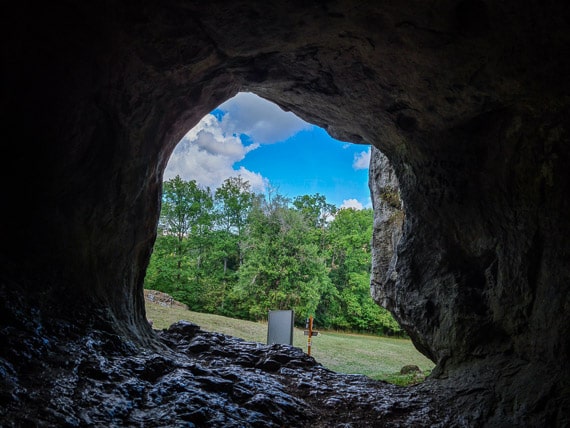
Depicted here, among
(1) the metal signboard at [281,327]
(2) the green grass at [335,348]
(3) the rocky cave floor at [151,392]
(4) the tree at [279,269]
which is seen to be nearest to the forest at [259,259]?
(4) the tree at [279,269]

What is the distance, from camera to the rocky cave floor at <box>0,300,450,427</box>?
10.8 feet

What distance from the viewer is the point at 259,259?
27953mm

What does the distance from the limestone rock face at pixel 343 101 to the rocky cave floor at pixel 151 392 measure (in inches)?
2.2

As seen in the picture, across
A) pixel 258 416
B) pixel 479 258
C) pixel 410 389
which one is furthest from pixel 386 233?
pixel 258 416

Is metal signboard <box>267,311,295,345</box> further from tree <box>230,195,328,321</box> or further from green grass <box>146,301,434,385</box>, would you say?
tree <box>230,195,328,321</box>

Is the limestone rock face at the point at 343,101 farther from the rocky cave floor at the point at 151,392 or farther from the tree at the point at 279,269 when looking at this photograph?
the tree at the point at 279,269

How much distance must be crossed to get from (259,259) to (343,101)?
70.4 ft

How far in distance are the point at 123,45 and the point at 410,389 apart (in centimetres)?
745

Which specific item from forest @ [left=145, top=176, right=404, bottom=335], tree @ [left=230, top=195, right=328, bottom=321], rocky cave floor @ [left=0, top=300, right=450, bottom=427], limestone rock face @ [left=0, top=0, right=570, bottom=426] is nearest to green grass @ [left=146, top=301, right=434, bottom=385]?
tree @ [left=230, top=195, right=328, bottom=321]

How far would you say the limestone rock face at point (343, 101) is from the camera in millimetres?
4430

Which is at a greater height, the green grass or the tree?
the tree

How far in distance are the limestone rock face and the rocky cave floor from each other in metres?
0.05

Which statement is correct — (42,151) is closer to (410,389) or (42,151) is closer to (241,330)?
(410,389)

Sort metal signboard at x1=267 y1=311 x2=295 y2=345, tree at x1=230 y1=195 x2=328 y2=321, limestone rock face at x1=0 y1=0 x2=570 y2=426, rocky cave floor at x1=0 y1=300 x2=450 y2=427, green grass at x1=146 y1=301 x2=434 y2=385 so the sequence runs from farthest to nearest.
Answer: tree at x1=230 y1=195 x2=328 y2=321, green grass at x1=146 y1=301 x2=434 y2=385, metal signboard at x1=267 y1=311 x2=295 y2=345, limestone rock face at x1=0 y1=0 x2=570 y2=426, rocky cave floor at x1=0 y1=300 x2=450 y2=427
